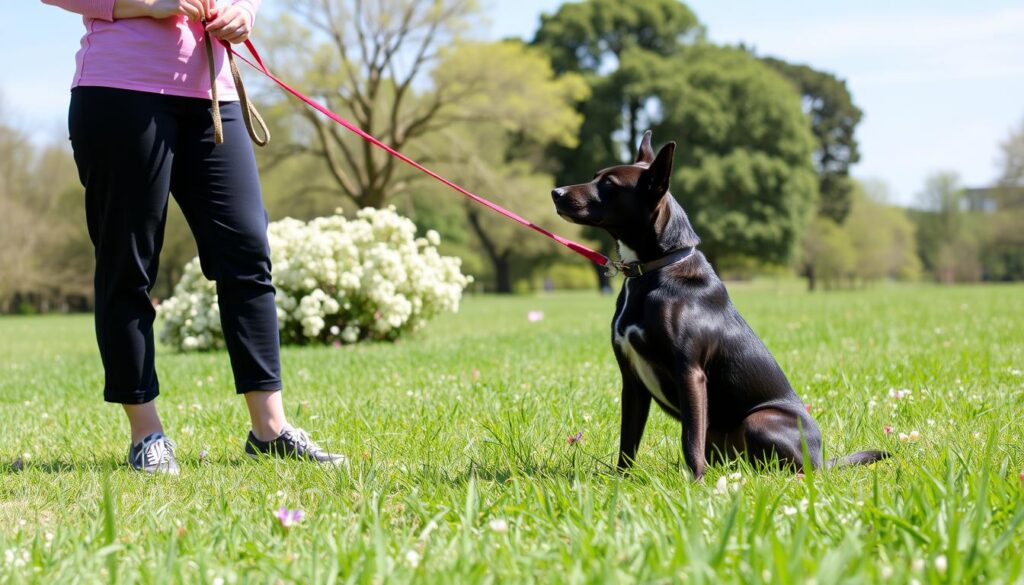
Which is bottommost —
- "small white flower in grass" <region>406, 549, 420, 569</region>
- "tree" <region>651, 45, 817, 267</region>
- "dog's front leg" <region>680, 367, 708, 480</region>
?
"small white flower in grass" <region>406, 549, 420, 569</region>

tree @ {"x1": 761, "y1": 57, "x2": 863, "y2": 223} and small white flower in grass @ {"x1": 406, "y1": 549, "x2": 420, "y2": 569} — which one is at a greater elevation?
tree @ {"x1": 761, "y1": 57, "x2": 863, "y2": 223}

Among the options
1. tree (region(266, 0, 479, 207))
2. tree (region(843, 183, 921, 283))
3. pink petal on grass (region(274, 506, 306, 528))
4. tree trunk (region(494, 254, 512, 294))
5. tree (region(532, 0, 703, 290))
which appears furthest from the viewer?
tree (region(843, 183, 921, 283))

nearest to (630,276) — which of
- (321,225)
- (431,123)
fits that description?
(321,225)

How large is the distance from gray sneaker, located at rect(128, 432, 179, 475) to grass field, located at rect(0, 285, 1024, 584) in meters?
0.07

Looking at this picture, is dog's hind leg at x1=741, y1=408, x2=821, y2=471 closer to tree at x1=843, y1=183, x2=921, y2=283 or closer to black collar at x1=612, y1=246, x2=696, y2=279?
black collar at x1=612, y1=246, x2=696, y2=279

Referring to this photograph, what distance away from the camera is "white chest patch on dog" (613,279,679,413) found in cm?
294

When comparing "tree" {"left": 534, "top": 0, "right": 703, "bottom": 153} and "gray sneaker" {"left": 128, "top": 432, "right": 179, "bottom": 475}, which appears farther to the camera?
"tree" {"left": 534, "top": 0, "right": 703, "bottom": 153}

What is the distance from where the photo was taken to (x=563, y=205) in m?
3.13

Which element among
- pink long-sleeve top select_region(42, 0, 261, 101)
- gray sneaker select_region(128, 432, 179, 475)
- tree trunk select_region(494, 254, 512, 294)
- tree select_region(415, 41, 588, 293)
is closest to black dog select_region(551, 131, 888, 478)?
pink long-sleeve top select_region(42, 0, 261, 101)

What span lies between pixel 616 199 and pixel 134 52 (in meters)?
1.84

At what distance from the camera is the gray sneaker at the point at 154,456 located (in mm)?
3275

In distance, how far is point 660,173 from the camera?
2.99 metres

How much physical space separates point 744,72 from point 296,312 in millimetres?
32724

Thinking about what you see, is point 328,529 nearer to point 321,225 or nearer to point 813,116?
point 321,225
